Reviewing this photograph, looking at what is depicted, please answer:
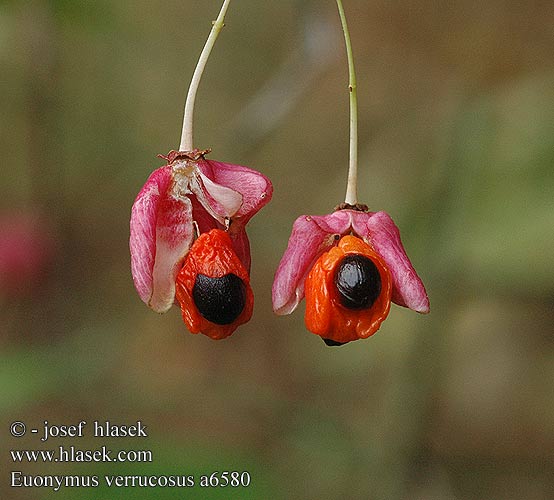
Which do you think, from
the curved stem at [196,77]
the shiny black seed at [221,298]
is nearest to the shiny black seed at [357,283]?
the shiny black seed at [221,298]

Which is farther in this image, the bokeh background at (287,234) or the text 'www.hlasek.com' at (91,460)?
the bokeh background at (287,234)

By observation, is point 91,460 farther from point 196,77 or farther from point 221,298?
point 196,77

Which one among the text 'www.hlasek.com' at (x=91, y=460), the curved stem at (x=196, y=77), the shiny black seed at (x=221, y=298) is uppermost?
the curved stem at (x=196, y=77)

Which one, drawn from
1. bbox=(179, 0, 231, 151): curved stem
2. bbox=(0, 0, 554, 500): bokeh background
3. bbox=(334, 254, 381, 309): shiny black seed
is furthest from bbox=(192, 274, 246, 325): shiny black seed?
bbox=(0, 0, 554, 500): bokeh background

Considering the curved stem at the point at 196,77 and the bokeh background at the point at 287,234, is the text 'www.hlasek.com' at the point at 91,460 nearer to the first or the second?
the bokeh background at the point at 287,234

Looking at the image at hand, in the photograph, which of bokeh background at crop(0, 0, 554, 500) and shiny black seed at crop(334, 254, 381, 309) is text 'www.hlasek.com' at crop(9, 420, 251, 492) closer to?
bokeh background at crop(0, 0, 554, 500)

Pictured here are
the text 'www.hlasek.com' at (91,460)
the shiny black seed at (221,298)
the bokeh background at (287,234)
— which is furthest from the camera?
the bokeh background at (287,234)

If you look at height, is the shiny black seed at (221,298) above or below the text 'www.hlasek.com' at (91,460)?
above
